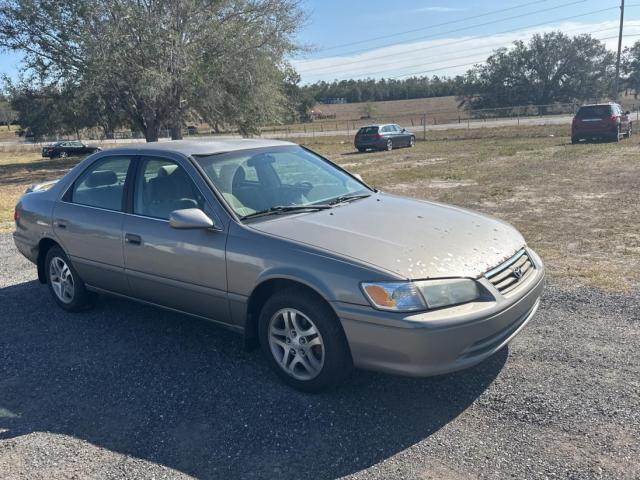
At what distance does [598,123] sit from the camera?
2256 centimetres

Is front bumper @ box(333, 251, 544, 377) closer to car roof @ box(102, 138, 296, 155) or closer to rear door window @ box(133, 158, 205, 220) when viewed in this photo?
rear door window @ box(133, 158, 205, 220)

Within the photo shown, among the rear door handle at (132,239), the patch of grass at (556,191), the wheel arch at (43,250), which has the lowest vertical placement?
the patch of grass at (556,191)

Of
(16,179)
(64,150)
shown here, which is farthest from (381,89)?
(16,179)

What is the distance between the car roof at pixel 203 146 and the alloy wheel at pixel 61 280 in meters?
1.25

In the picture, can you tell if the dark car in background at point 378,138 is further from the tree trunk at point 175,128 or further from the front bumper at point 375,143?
the tree trunk at point 175,128

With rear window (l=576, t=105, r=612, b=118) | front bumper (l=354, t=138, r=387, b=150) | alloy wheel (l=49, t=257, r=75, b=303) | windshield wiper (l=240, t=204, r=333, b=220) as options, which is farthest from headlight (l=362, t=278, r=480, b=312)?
front bumper (l=354, t=138, r=387, b=150)

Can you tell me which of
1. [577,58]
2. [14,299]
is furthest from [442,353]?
[577,58]

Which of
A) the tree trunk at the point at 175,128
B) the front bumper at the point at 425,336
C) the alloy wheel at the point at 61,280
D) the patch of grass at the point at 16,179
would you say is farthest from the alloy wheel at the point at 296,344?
the tree trunk at the point at 175,128

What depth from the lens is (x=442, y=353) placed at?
309cm

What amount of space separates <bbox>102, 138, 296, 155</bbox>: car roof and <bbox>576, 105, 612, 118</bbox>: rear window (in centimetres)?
2172

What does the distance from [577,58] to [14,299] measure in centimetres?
8971

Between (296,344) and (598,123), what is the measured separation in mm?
22955

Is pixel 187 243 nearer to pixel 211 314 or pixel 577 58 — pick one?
pixel 211 314

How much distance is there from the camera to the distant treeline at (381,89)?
385 feet
